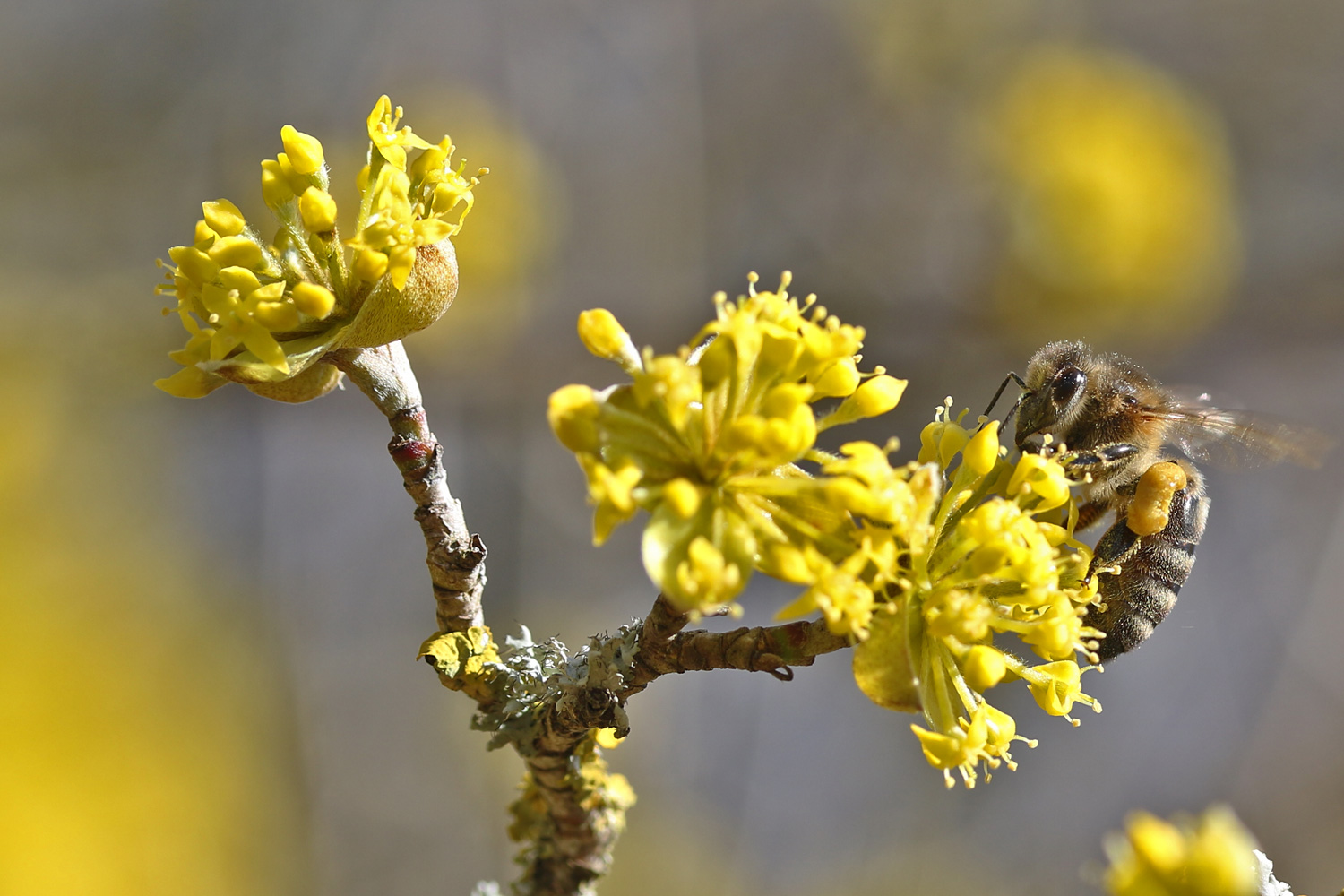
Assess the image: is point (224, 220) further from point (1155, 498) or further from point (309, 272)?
point (1155, 498)

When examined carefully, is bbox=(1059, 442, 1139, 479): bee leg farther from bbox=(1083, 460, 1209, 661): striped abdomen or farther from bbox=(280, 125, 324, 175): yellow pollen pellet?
bbox=(280, 125, 324, 175): yellow pollen pellet

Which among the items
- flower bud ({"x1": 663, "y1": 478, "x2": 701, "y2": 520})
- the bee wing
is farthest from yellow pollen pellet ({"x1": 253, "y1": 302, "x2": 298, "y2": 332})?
the bee wing

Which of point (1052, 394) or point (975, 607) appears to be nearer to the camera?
point (975, 607)

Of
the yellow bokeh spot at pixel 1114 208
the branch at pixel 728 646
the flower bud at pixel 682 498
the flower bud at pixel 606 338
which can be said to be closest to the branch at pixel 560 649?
the branch at pixel 728 646

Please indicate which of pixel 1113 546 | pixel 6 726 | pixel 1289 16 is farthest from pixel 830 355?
pixel 1289 16

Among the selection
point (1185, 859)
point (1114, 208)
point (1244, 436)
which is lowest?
point (1185, 859)

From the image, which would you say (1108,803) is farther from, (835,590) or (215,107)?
(215,107)

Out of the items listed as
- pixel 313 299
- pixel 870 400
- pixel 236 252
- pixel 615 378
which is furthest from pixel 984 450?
pixel 615 378
